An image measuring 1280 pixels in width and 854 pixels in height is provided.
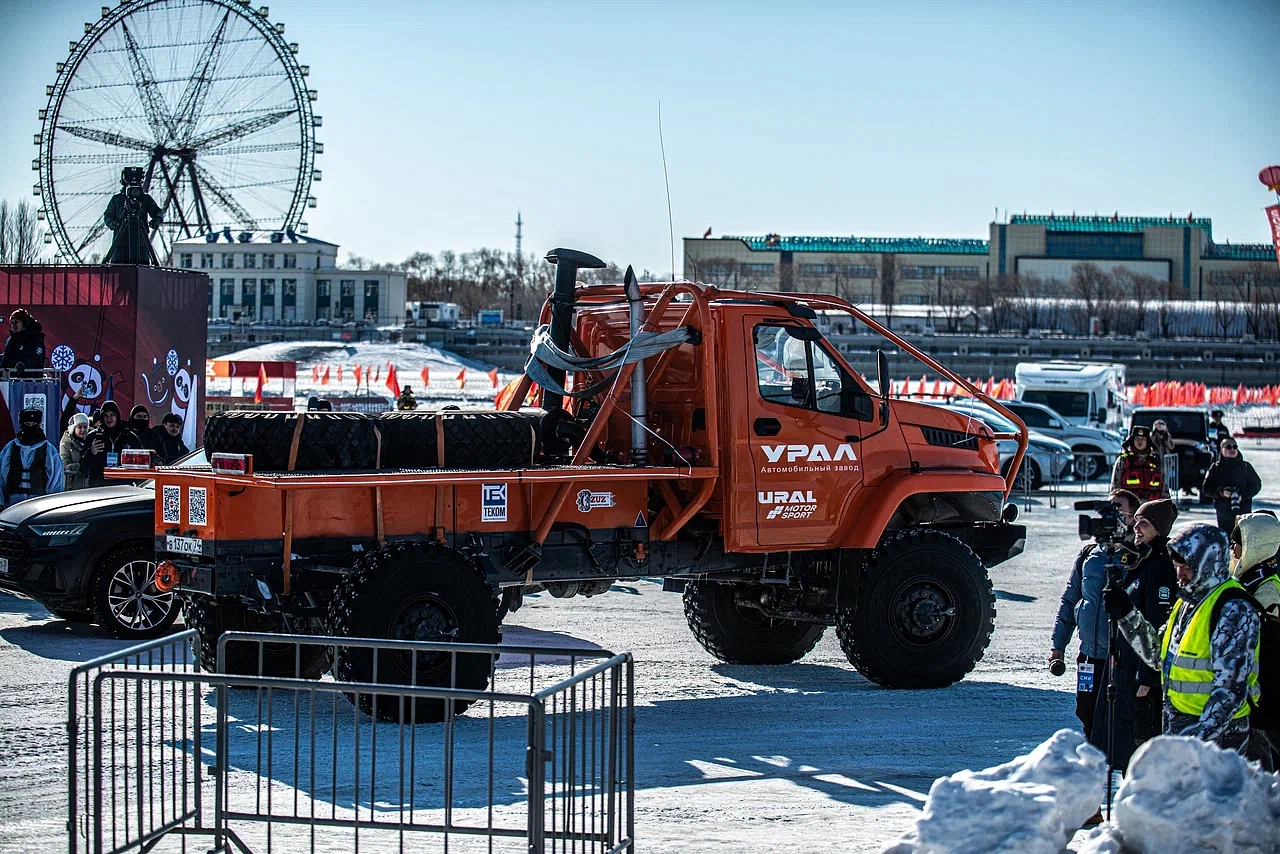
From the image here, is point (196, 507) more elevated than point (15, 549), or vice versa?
point (196, 507)

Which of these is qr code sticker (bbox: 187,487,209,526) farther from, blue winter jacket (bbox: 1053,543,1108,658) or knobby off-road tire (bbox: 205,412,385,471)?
blue winter jacket (bbox: 1053,543,1108,658)

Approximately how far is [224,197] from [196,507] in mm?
82153

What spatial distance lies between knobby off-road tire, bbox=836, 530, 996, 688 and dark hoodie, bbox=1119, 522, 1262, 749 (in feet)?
14.6

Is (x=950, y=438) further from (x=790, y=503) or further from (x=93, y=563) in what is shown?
(x=93, y=563)

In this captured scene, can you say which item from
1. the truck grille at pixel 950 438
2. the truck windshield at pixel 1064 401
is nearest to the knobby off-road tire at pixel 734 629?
the truck grille at pixel 950 438

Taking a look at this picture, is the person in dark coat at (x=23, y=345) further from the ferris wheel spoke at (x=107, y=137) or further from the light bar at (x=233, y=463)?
the ferris wheel spoke at (x=107, y=137)

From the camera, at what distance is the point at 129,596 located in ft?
39.2

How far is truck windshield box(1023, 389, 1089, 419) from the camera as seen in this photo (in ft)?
117

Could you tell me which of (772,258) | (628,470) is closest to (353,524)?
(628,470)

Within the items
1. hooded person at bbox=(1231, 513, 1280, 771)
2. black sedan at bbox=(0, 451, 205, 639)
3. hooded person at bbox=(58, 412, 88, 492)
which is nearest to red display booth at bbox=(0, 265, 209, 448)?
hooded person at bbox=(58, 412, 88, 492)

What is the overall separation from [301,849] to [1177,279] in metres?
160

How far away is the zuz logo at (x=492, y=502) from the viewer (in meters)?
9.67

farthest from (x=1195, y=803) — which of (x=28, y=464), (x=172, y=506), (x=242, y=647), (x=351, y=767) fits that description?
(x=28, y=464)

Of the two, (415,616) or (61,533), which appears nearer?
(415,616)
